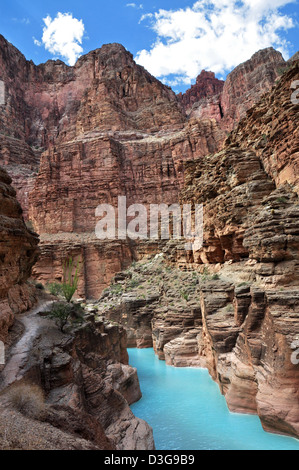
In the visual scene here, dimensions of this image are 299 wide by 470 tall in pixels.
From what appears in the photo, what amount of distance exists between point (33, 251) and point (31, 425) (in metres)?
9.49

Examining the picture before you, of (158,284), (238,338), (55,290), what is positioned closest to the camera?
(238,338)

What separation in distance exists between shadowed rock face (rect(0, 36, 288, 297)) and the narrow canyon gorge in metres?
0.34

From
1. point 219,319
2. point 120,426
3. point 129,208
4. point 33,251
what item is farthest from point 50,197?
point 120,426

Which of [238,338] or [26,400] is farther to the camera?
[238,338]

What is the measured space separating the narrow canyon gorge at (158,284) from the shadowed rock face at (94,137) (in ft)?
1.12

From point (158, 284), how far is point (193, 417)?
15244 millimetres

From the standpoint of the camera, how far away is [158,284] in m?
25.9

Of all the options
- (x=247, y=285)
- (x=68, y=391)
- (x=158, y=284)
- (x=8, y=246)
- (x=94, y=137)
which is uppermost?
(x=94, y=137)

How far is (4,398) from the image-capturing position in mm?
5219

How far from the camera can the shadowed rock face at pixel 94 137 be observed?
43.9m

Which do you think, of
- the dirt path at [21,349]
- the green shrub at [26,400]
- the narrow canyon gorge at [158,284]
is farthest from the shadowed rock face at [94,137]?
the green shrub at [26,400]

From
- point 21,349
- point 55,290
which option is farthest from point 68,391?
point 55,290

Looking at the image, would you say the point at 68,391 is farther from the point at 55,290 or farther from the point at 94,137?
the point at 94,137

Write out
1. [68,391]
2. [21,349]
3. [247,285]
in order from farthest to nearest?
[247,285], [21,349], [68,391]
